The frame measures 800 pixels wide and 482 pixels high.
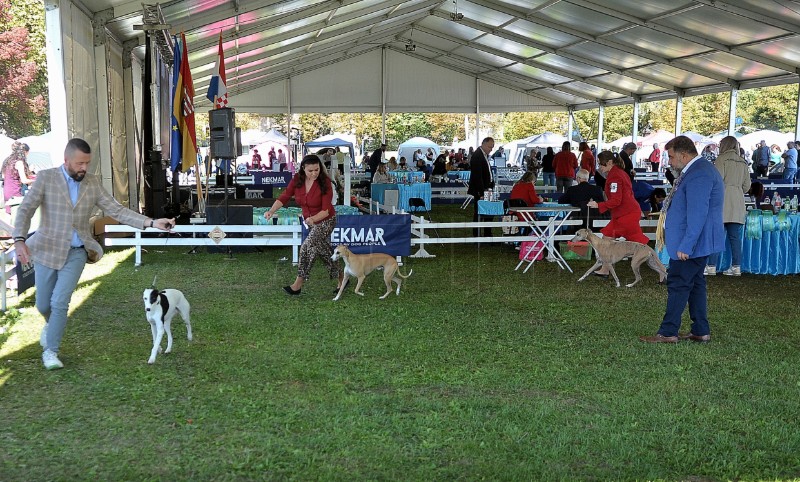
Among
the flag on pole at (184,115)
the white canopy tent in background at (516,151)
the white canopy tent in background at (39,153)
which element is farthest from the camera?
the white canopy tent in background at (516,151)

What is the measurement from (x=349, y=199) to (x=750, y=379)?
8.28 metres

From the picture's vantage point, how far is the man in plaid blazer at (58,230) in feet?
16.3

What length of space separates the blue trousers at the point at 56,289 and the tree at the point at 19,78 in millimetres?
23634

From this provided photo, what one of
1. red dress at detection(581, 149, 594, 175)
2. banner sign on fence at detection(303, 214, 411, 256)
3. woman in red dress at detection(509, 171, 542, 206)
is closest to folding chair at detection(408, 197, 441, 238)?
woman in red dress at detection(509, 171, 542, 206)

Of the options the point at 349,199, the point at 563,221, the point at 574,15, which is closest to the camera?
the point at 563,221

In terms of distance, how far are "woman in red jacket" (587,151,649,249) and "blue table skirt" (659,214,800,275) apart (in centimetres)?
152

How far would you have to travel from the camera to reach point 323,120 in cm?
5844

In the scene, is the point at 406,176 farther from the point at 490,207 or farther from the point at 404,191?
the point at 490,207

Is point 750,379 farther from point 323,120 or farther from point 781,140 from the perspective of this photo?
point 323,120

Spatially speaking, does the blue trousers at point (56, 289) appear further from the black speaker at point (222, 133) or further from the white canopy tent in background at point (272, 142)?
the white canopy tent in background at point (272, 142)

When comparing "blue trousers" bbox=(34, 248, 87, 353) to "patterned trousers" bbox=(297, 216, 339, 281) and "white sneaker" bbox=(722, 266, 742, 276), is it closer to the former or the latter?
"patterned trousers" bbox=(297, 216, 339, 281)

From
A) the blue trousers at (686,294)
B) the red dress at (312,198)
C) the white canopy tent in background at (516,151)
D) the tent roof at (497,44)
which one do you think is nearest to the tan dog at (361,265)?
the red dress at (312,198)

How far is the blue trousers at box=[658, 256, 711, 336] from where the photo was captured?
229 inches

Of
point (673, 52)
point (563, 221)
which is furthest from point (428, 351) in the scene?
point (673, 52)
